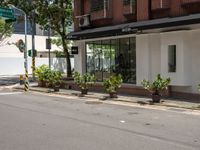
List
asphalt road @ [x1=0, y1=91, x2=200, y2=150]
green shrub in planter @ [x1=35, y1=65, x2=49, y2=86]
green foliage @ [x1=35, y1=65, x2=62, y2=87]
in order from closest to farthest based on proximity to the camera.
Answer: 1. asphalt road @ [x1=0, y1=91, x2=200, y2=150]
2. green foliage @ [x1=35, y1=65, x2=62, y2=87]
3. green shrub in planter @ [x1=35, y1=65, x2=49, y2=86]

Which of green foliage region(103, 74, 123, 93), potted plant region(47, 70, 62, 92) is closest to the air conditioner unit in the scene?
potted plant region(47, 70, 62, 92)

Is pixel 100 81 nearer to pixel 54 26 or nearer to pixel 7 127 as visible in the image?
pixel 54 26

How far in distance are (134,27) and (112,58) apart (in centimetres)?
517

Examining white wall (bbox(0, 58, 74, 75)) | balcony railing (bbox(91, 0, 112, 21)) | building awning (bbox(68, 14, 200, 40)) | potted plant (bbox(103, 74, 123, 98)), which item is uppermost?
balcony railing (bbox(91, 0, 112, 21))

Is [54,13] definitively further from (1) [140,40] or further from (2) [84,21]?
(1) [140,40]

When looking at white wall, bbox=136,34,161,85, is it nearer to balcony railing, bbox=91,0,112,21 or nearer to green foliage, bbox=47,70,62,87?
balcony railing, bbox=91,0,112,21

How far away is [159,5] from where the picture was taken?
23.2 metres

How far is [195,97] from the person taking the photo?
2148 cm

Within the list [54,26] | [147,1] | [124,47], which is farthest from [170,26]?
[54,26]

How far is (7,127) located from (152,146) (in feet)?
15.7

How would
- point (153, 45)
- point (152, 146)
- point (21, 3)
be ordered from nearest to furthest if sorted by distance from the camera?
1. point (152, 146)
2. point (153, 45)
3. point (21, 3)

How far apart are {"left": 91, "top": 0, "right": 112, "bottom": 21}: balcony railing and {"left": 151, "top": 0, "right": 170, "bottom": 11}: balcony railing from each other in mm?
4294

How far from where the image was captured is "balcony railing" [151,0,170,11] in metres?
22.9

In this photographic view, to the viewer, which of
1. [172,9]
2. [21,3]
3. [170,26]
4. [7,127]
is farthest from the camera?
[21,3]
